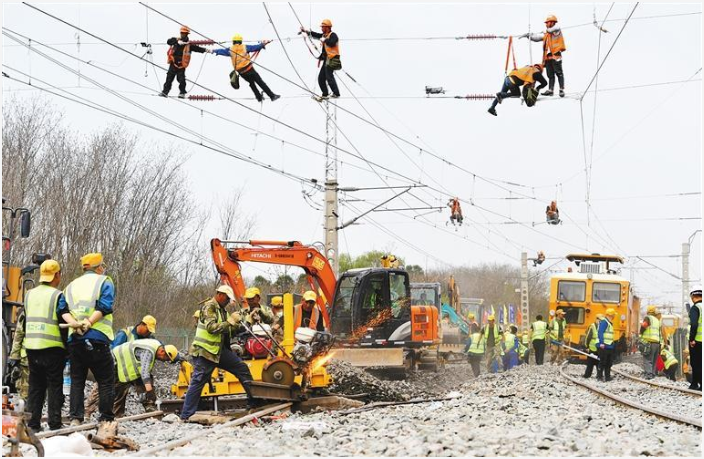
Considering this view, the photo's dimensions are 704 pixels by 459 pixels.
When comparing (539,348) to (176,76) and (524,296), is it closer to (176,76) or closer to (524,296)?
(176,76)

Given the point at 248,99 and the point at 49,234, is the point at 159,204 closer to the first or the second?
the point at 49,234

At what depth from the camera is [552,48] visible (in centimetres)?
1688

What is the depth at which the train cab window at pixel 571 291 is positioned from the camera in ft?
114

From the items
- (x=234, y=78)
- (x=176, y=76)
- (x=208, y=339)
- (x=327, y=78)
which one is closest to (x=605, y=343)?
(x=327, y=78)

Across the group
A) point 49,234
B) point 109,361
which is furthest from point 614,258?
point 109,361

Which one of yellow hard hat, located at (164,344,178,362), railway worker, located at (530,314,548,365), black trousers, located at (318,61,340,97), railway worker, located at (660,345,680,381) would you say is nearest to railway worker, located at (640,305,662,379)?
railway worker, located at (660,345,680,381)

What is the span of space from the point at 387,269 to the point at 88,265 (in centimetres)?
1217

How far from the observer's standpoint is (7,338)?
50.0ft

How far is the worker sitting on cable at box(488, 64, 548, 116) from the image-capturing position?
56.6 feet

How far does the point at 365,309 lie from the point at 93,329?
12.1 meters

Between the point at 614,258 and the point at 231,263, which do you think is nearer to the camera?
the point at 231,263

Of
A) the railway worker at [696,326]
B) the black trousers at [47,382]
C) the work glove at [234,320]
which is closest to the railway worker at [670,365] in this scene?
the railway worker at [696,326]

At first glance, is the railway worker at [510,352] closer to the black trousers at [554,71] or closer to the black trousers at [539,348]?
the black trousers at [539,348]

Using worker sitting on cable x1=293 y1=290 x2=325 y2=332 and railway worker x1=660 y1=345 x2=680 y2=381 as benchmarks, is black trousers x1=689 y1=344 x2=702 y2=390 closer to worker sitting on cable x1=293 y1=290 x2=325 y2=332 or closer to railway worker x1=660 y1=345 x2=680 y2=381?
railway worker x1=660 y1=345 x2=680 y2=381
